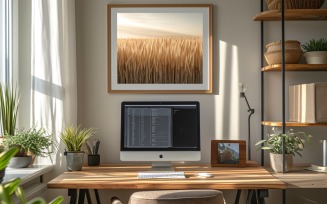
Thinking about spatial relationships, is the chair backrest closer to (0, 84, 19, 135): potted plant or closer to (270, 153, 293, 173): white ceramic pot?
(270, 153, 293, 173): white ceramic pot

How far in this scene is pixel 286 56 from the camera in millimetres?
3088

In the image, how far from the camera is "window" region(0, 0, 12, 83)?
3.04m

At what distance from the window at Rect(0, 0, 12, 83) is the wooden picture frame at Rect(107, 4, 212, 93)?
2.34 ft

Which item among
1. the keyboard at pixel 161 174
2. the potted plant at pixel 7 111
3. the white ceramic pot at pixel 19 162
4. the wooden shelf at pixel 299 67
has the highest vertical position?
the wooden shelf at pixel 299 67

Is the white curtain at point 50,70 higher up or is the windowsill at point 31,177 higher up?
the white curtain at point 50,70

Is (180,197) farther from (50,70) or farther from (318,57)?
(318,57)

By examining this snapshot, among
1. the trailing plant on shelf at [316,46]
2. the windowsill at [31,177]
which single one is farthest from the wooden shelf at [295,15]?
the windowsill at [31,177]

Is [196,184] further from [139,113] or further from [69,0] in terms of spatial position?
[69,0]

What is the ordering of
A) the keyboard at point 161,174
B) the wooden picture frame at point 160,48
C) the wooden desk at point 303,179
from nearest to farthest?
the wooden desk at point 303,179, the keyboard at point 161,174, the wooden picture frame at point 160,48

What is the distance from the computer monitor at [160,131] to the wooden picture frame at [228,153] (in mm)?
180

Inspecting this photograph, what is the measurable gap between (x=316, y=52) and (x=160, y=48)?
1.13 m

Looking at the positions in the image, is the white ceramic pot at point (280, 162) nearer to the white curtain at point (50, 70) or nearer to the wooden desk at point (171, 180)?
the wooden desk at point (171, 180)

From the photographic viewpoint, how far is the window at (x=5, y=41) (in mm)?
3041

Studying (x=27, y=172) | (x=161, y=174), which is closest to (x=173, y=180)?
(x=161, y=174)
